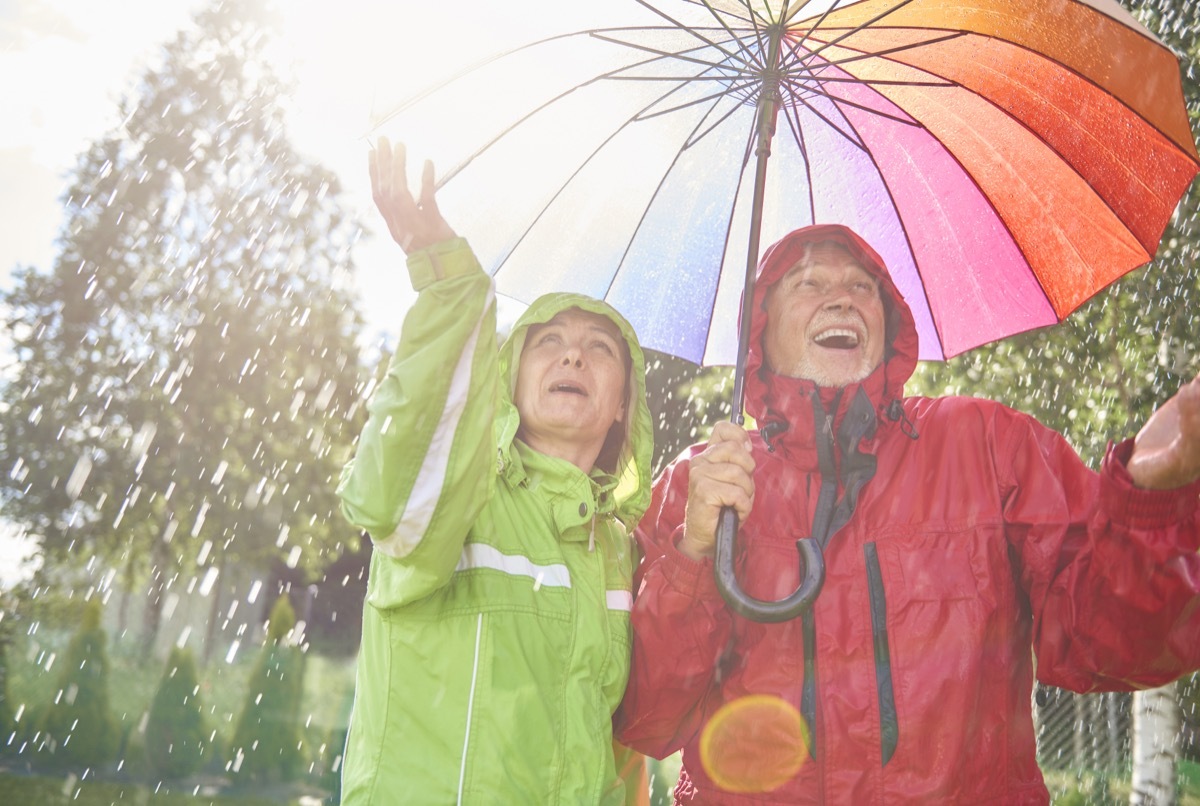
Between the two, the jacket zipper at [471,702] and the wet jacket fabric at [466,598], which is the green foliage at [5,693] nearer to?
the wet jacket fabric at [466,598]

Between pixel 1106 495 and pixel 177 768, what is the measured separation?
12.4 meters

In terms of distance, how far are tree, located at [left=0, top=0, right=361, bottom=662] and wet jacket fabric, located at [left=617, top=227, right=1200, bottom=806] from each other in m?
14.3

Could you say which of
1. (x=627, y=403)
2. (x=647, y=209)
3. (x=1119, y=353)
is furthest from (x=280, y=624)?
(x=647, y=209)

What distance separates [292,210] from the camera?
693 inches

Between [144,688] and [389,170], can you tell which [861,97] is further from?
[144,688]

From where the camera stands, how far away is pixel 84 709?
12.2 metres

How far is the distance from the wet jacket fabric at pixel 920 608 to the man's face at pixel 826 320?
0.59 ft

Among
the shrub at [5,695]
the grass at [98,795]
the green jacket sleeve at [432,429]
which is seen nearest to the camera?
the green jacket sleeve at [432,429]

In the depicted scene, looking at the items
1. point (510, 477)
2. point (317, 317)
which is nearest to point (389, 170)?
point (510, 477)

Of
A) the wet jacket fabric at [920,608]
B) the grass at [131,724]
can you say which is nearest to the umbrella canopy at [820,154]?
the wet jacket fabric at [920,608]

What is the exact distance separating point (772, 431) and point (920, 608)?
→ 73cm

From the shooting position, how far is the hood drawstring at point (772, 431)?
10.4 ft

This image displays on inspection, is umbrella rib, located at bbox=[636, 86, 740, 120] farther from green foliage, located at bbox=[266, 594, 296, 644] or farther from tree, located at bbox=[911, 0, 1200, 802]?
green foliage, located at bbox=[266, 594, 296, 644]

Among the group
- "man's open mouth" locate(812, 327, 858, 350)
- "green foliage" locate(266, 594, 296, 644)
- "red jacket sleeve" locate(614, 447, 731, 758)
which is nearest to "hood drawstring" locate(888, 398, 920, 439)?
"man's open mouth" locate(812, 327, 858, 350)
